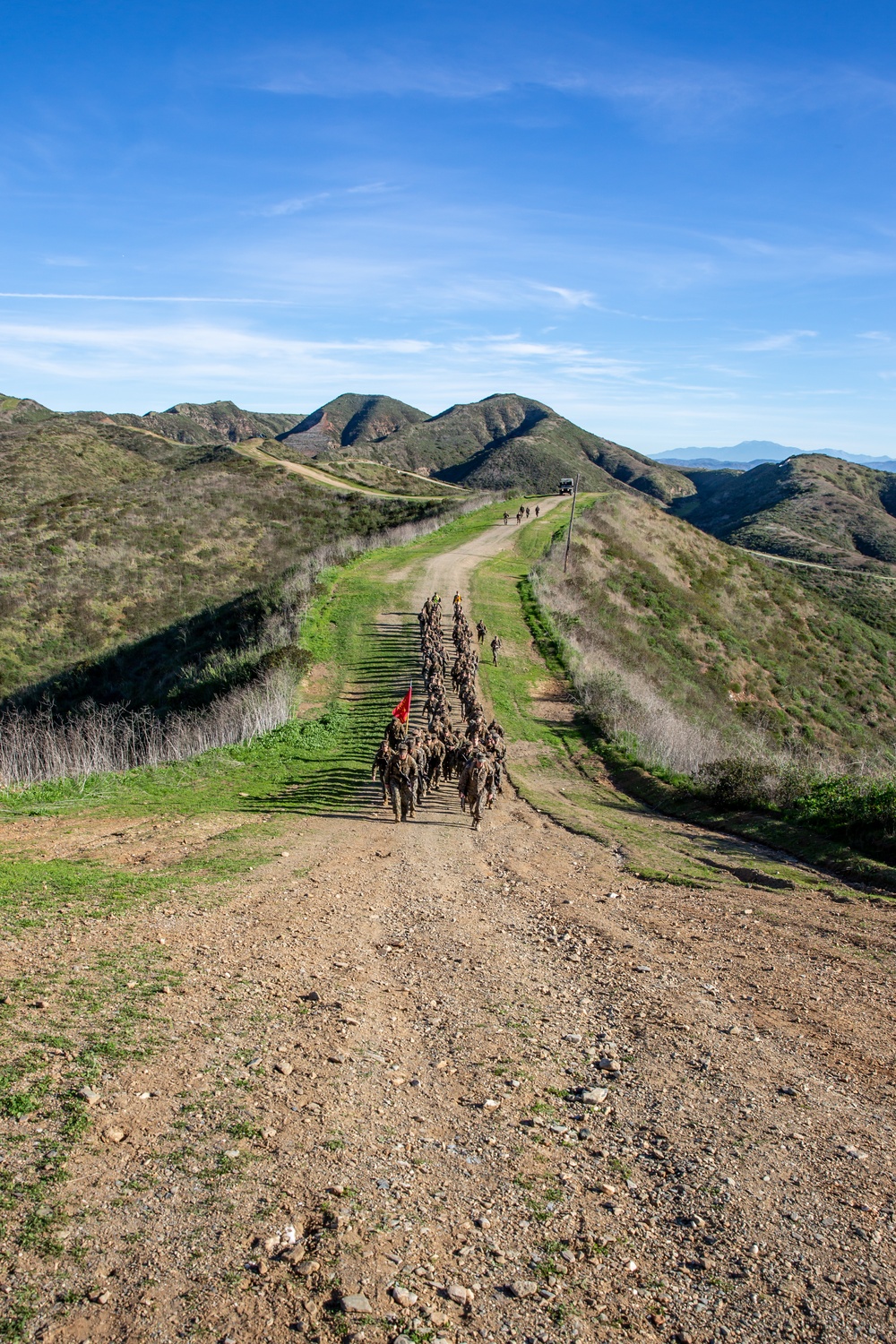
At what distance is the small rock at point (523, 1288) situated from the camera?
4.39 metres

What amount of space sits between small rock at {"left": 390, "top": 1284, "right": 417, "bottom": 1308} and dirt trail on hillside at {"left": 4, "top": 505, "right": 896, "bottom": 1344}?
13 millimetres

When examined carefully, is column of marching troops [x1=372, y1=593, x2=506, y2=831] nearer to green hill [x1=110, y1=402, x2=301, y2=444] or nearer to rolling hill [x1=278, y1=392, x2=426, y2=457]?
green hill [x1=110, y1=402, x2=301, y2=444]

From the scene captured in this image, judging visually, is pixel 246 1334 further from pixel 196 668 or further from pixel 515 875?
pixel 196 668

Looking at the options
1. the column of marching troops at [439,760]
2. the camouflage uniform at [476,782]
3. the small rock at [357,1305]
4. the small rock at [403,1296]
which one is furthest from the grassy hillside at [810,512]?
the small rock at [357,1305]

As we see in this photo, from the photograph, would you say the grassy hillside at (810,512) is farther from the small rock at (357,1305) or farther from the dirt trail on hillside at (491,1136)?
the small rock at (357,1305)

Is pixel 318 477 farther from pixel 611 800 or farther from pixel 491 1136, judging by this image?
pixel 491 1136

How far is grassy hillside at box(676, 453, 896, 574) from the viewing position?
79500 millimetres

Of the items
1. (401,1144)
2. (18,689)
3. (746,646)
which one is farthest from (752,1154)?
(746,646)

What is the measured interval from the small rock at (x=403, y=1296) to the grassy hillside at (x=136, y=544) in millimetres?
35073

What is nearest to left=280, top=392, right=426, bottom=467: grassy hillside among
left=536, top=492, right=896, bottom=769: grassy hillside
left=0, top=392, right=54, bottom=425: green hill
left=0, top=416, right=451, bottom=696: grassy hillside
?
left=0, top=392, right=54, bottom=425: green hill

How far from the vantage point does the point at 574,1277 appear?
14.9ft

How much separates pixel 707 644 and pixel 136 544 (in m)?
33.6

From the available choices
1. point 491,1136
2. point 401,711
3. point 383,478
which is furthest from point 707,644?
point 383,478

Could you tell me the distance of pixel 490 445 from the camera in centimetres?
14800
